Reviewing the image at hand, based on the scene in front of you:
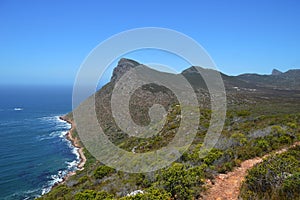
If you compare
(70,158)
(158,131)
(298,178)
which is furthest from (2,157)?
(298,178)

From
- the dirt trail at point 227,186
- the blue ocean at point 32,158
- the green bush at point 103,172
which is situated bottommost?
the blue ocean at point 32,158

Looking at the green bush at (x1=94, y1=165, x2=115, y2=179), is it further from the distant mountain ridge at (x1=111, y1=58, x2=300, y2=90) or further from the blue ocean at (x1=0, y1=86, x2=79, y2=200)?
the blue ocean at (x1=0, y1=86, x2=79, y2=200)

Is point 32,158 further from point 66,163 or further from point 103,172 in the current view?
point 103,172

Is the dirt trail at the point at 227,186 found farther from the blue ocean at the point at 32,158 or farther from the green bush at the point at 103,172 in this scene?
the blue ocean at the point at 32,158

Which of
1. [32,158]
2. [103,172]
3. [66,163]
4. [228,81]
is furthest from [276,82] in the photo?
[103,172]

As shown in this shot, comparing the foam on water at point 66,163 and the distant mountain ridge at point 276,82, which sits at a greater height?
the distant mountain ridge at point 276,82

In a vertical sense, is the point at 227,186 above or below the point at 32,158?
above

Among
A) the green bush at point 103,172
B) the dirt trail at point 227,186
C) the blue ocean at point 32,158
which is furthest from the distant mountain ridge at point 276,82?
the dirt trail at point 227,186

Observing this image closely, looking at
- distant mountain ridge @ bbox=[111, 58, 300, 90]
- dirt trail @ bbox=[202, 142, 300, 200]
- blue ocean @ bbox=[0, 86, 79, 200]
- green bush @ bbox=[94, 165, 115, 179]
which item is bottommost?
blue ocean @ bbox=[0, 86, 79, 200]

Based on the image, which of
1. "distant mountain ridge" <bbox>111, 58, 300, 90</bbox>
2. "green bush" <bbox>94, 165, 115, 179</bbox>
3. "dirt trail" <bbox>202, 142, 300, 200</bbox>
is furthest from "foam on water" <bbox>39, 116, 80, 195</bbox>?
"dirt trail" <bbox>202, 142, 300, 200</bbox>

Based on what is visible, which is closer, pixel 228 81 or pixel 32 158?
pixel 32 158

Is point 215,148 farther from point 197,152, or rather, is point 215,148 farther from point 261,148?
point 261,148
